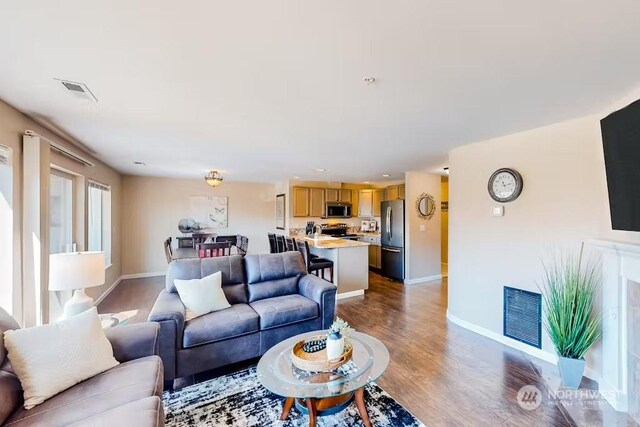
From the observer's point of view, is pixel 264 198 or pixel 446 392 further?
pixel 264 198

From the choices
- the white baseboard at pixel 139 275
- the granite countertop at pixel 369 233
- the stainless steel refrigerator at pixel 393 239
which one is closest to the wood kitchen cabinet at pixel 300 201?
the granite countertop at pixel 369 233

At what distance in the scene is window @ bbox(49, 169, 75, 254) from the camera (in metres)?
3.38

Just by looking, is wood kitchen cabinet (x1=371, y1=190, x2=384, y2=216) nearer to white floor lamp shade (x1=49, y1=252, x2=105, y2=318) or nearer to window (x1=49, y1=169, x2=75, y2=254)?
window (x1=49, y1=169, x2=75, y2=254)

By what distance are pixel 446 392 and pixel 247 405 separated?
1580 millimetres

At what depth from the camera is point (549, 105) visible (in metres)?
2.26

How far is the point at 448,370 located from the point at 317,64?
279 centimetres

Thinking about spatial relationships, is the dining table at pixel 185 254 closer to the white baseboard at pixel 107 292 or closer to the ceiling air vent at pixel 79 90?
the white baseboard at pixel 107 292

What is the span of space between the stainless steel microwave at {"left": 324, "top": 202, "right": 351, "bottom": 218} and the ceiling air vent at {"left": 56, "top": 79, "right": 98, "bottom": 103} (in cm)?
579

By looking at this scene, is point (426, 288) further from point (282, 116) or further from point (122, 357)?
point (122, 357)

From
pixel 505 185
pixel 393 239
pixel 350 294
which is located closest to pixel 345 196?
pixel 393 239

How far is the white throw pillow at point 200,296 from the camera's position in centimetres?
270

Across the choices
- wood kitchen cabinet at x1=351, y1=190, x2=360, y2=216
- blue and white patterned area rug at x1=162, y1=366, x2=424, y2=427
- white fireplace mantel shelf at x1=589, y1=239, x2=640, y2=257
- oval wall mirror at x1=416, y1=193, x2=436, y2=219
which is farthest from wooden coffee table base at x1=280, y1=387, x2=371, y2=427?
wood kitchen cabinet at x1=351, y1=190, x2=360, y2=216

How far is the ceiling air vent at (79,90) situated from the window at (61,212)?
1756 mm

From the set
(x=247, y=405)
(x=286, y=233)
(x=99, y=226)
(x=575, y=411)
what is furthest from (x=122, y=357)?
(x=286, y=233)
